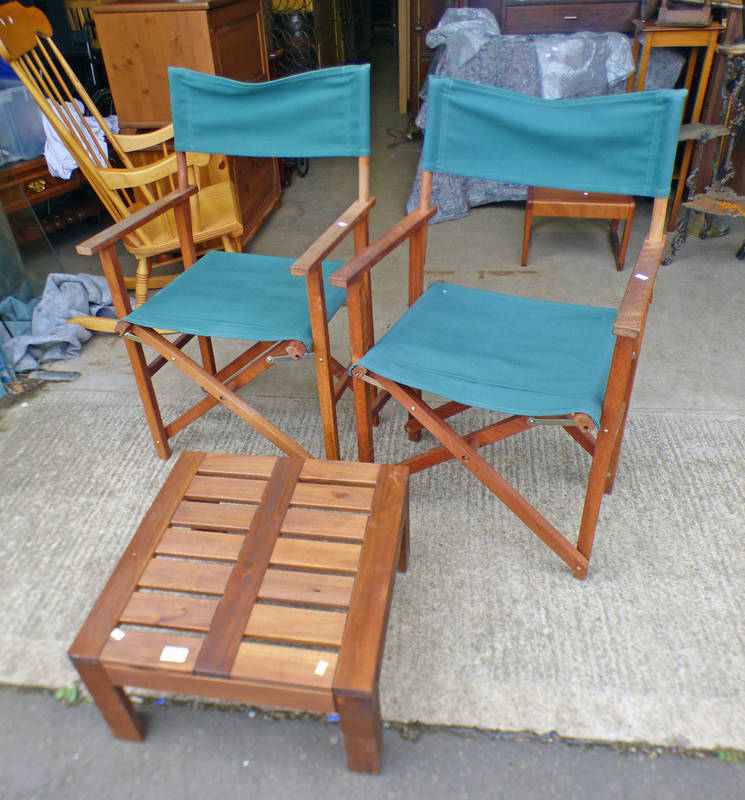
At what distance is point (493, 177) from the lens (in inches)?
67.4

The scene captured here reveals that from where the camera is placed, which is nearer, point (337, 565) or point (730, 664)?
point (337, 565)

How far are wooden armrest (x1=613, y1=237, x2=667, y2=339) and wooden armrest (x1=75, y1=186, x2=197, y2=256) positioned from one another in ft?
3.88

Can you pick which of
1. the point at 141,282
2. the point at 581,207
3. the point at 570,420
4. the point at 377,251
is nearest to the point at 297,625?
the point at 570,420

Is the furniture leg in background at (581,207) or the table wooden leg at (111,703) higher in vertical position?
the furniture leg in background at (581,207)

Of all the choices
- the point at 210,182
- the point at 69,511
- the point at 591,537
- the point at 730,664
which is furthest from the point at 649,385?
the point at 210,182

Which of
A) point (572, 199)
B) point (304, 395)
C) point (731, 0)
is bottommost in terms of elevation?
point (304, 395)

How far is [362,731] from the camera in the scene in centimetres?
112

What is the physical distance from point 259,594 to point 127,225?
1.06 meters

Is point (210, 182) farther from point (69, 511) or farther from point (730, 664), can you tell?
point (730, 664)

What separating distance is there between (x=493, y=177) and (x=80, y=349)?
1693 millimetres

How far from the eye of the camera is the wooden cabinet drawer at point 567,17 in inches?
143

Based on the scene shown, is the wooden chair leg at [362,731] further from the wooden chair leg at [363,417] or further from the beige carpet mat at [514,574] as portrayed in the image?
the wooden chair leg at [363,417]

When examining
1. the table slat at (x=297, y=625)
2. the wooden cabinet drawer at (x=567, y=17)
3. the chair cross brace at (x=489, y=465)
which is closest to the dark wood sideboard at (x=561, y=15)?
the wooden cabinet drawer at (x=567, y=17)

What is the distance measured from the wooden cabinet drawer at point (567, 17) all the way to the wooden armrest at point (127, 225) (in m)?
2.66
